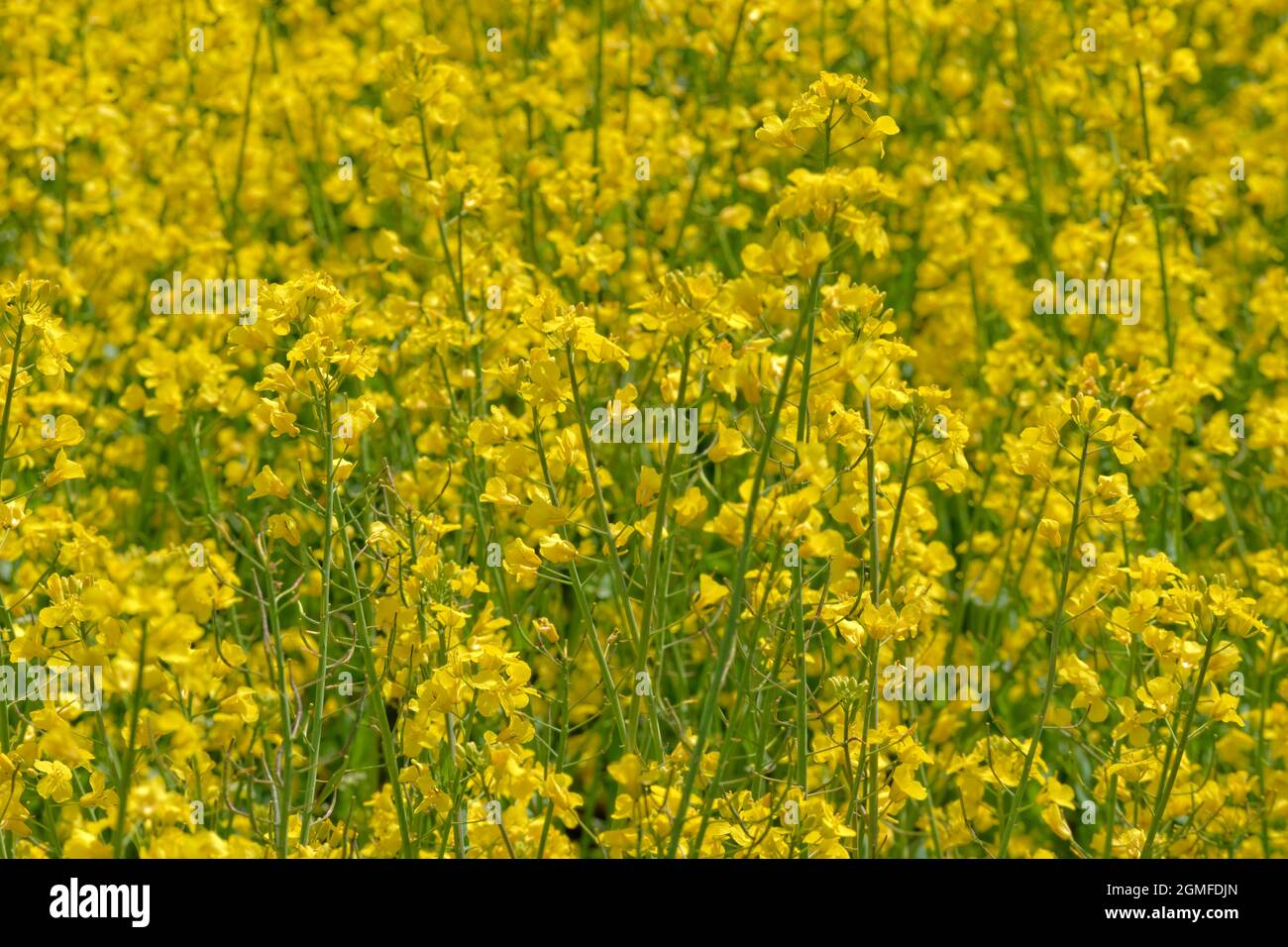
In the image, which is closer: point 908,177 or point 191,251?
point 191,251

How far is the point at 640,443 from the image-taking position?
12.2ft

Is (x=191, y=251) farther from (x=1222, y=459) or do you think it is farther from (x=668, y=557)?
(x=1222, y=459)

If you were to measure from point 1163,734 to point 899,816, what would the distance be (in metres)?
0.78

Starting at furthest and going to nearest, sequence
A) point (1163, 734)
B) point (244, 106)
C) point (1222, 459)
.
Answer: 1. point (244, 106)
2. point (1222, 459)
3. point (1163, 734)

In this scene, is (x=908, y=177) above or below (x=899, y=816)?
above

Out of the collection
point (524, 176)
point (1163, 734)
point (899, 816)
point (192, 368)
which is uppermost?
point (524, 176)

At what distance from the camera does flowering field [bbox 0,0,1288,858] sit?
8.74 feet

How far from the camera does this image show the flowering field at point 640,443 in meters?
2.66

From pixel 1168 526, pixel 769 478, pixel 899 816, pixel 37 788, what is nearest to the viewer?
pixel 37 788

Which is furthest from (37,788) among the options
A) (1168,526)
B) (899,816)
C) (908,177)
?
(908,177)

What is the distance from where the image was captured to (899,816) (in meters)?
3.79

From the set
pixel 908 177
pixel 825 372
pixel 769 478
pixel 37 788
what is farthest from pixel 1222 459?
pixel 37 788

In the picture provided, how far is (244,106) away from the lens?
18.2 ft

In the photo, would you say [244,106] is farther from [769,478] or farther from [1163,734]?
[1163,734]
